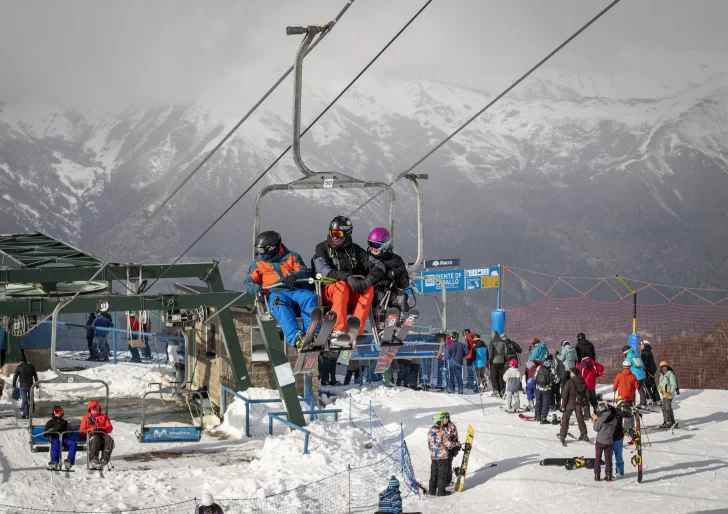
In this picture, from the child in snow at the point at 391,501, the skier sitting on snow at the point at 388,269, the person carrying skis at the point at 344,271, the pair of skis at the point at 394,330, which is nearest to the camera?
the person carrying skis at the point at 344,271

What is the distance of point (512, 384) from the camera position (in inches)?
790

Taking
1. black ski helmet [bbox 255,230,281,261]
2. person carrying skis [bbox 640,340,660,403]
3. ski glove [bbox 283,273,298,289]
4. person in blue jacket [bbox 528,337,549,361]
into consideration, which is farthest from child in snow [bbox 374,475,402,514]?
person carrying skis [bbox 640,340,660,403]

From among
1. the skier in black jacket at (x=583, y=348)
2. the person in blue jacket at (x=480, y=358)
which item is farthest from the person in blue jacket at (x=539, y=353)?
the person in blue jacket at (x=480, y=358)

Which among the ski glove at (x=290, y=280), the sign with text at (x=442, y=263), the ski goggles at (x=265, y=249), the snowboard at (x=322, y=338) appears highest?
the sign with text at (x=442, y=263)

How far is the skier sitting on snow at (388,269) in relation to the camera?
1017 cm

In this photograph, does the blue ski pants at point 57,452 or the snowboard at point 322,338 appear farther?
the blue ski pants at point 57,452

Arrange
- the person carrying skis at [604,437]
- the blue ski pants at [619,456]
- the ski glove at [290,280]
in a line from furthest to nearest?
the blue ski pants at [619,456]
the person carrying skis at [604,437]
the ski glove at [290,280]

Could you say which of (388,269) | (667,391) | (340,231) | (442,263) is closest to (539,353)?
(667,391)

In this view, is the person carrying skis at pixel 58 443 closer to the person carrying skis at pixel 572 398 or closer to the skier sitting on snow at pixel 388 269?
the skier sitting on snow at pixel 388 269

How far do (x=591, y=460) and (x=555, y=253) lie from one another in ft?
332

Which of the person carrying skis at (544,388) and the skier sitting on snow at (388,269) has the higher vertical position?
the skier sitting on snow at (388,269)

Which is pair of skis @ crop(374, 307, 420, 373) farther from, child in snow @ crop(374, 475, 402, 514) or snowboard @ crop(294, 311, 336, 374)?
child in snow @ crop(374, 475, 402, 514)

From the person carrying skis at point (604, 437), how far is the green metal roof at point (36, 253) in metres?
11.5

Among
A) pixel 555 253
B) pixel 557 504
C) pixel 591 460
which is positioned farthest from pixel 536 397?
pixel 555 253
